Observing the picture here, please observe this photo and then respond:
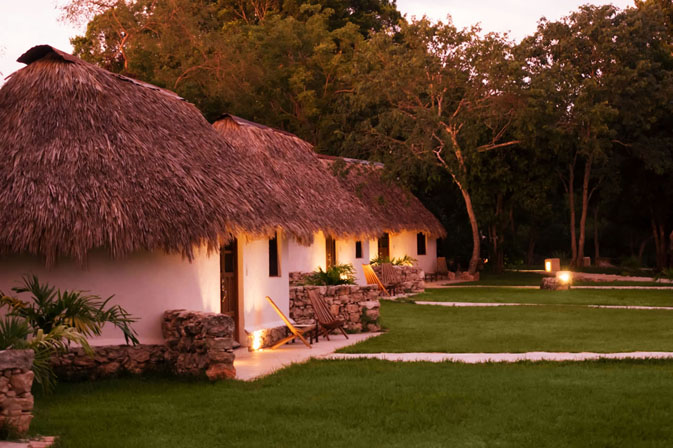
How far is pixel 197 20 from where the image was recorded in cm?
3738

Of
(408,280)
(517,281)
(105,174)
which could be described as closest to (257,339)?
(105,174)

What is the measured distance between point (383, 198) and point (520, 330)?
53.8ft

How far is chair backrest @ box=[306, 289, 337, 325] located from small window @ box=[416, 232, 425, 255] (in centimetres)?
2077

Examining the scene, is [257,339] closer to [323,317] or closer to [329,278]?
[323,317]

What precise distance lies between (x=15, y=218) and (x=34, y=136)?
69.9 inches

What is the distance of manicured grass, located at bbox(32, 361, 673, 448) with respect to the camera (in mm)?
7758

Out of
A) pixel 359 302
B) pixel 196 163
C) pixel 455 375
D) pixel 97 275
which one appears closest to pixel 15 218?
pixel 97 275

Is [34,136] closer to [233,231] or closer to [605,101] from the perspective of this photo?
[233,231]

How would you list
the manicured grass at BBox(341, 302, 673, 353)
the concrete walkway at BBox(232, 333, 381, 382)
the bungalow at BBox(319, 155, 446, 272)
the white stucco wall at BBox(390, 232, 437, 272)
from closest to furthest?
the concrete walkway at BBox(232, 333, 381, 382) → the manicured grass at BBox(341, 302, 673, 353) → the bungalow at BBox(319, 155, 446, 272) → the white stucco wall at BBox(390, 232, 437, 272)

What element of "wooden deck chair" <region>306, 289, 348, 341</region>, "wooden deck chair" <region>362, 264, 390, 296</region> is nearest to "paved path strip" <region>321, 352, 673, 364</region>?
"wooden deck chair" <region>306, 289, 348, 341</region>

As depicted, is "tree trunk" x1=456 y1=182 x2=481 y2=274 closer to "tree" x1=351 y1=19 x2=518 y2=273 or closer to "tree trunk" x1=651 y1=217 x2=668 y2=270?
"tree" x1=351 y1=19 x2=518 y2=273

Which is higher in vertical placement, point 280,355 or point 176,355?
point 176,355

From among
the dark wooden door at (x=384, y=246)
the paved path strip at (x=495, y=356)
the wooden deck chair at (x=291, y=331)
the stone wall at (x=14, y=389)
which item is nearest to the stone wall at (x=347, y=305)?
the wooden deck chair at (x=291, y=331)

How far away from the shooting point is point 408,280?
28.2 metres
